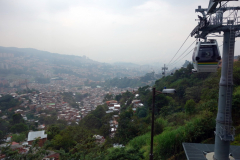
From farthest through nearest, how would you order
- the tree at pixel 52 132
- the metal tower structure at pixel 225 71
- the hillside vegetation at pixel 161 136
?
Answer: the tree at pixel 52 132 < the hillside vegetation at pixel 161 136 < the metal tower structure at pixel 225 71

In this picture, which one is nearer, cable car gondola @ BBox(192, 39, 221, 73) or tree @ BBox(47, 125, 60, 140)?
cable car gondola @ BBox(192, 39, 221, 73)

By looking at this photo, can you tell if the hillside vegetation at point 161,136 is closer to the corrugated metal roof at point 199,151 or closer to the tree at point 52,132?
A: the tree at point 52,132

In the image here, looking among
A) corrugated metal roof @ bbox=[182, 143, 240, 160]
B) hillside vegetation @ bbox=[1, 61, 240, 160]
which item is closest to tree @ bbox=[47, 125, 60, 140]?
hillside vegetation @ bbox=[1, 61, 240, 160]

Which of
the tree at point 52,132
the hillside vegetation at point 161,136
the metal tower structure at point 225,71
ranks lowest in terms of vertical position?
the tree at point 52,132

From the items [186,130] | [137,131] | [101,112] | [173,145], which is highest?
[186,130]

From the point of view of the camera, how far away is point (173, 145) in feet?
18.3

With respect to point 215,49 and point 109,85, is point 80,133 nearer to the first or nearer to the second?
point 215,49

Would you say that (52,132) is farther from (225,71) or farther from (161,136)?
(225,71)

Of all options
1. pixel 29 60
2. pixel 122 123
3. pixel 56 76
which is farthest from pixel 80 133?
pixel 29 60

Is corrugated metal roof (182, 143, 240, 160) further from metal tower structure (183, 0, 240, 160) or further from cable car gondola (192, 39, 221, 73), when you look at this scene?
cable car gondola (192, 39, 221, 73)

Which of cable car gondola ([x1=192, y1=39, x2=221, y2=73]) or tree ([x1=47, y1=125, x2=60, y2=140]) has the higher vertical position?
cable car gondola ([x1=192, y1=39, x2=221, y2=73])

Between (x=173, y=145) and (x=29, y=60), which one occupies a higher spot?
(x=29, y=60)

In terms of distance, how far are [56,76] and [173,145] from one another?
62.0m

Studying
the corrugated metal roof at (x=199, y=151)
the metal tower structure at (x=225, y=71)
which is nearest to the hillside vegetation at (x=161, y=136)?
the corrugated metal roof at (x=199, y=151)
